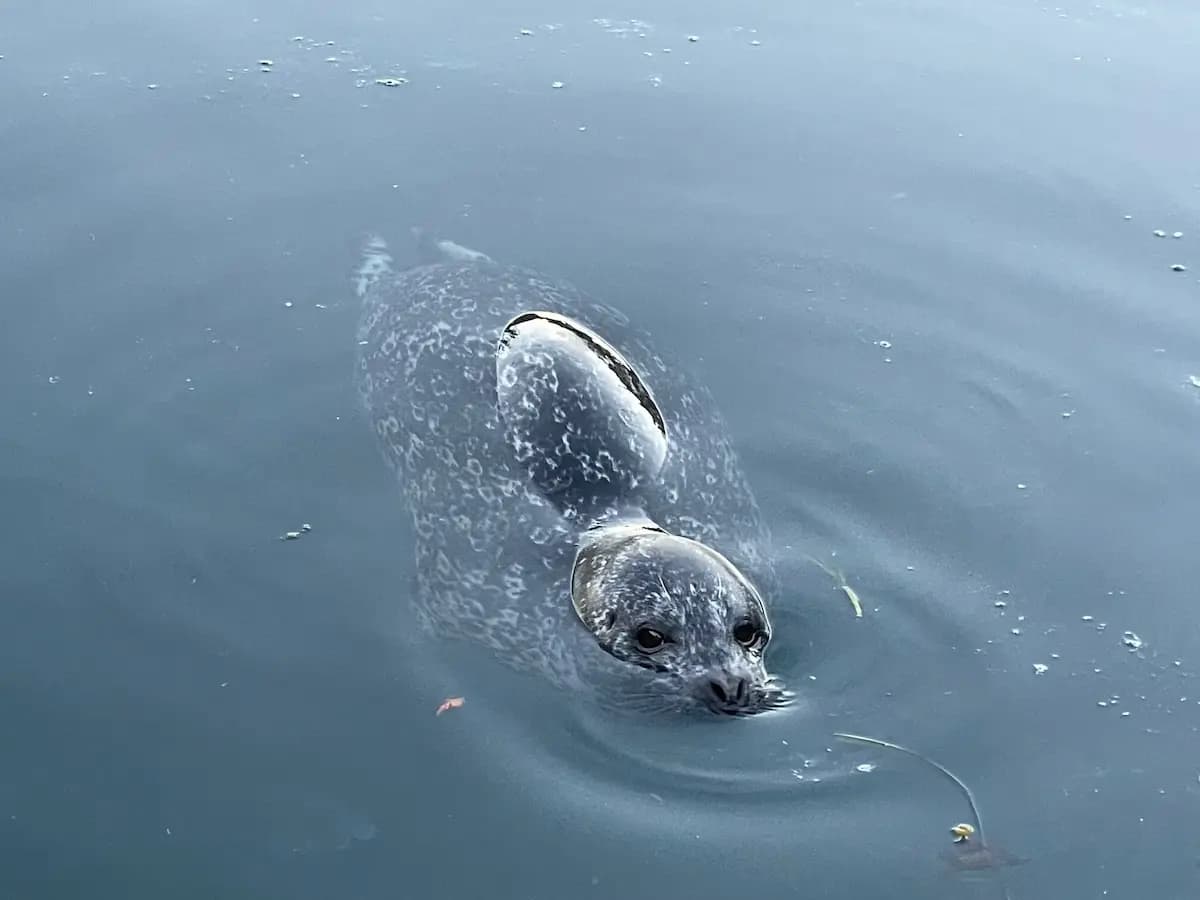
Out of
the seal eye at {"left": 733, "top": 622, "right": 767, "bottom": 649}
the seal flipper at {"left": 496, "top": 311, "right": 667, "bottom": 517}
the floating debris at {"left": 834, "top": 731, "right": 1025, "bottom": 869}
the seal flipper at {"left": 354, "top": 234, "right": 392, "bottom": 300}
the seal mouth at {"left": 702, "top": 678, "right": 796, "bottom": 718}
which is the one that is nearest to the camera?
the floating debris at {"left": 834, "top": 731, "right": 1025, "bottom": 869}

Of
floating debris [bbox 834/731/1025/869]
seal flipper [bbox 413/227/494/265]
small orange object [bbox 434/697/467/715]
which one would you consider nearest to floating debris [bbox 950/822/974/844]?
floating debris [bbox 834/731/1025/869]

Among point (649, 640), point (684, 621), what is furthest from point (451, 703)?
point (684, 621)

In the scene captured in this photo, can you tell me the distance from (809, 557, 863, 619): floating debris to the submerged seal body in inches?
11.7

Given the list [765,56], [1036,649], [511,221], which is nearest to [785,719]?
[1036,649]

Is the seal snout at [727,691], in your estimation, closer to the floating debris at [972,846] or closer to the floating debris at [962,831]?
the floating debris at [972,846]

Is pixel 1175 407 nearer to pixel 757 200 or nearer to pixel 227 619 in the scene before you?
pixel 757 200

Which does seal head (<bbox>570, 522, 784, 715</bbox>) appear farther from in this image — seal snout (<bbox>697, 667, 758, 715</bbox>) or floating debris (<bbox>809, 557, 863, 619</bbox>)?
floating debris (<bbox>809, 557, 863, 619</bbox>)

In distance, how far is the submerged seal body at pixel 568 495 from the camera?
21.0ft

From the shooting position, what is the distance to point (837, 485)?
A: 7473 mm

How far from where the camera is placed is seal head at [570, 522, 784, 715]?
6199 mm

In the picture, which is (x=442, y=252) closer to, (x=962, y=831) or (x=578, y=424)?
(x=578, y=424)

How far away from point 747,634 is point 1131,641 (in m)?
1.83

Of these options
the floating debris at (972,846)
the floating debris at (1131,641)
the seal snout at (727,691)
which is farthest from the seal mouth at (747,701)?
the floating debris at (1131,641)

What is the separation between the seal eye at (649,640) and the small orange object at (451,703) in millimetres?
836
